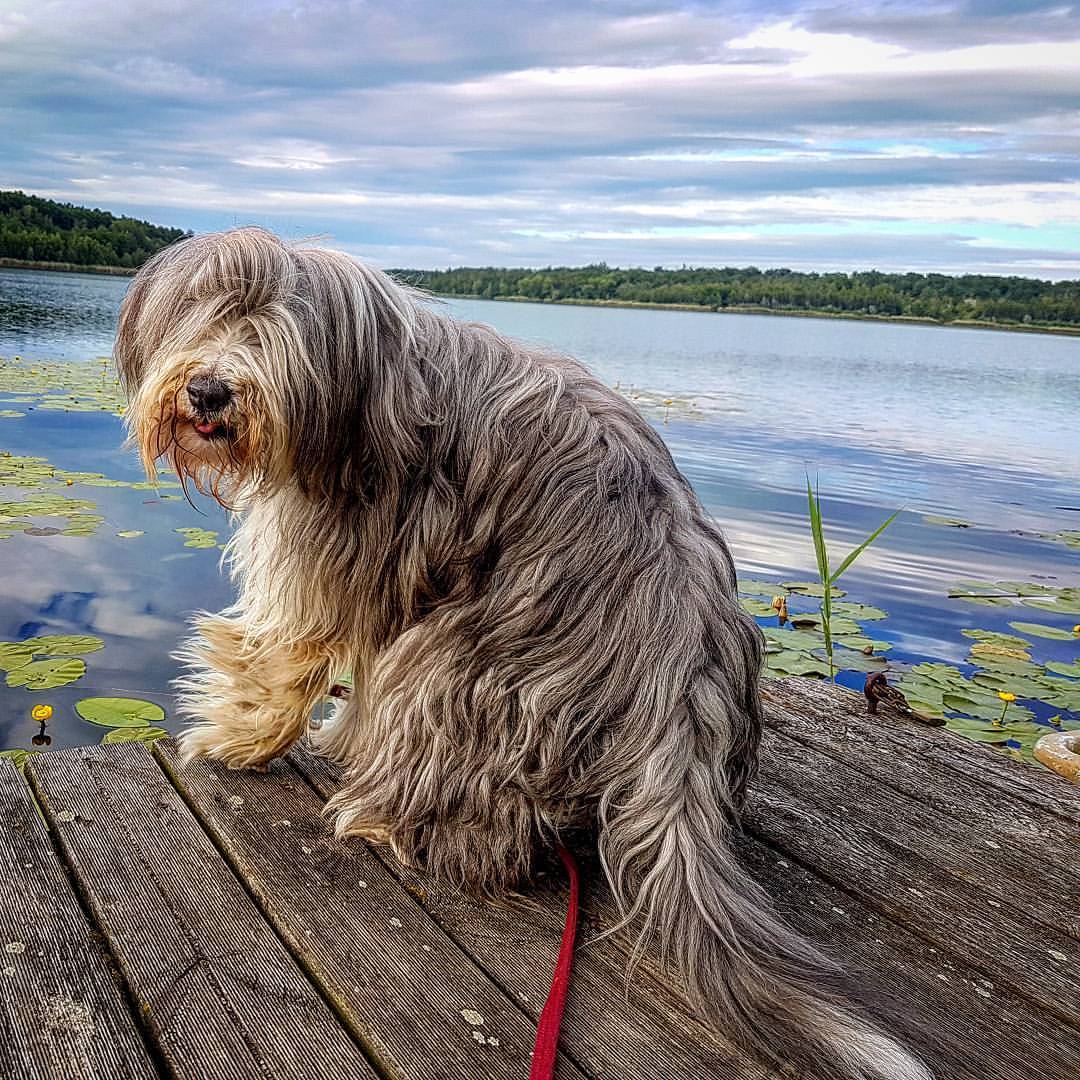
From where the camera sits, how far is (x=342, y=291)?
246 cm

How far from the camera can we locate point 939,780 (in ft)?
11.0

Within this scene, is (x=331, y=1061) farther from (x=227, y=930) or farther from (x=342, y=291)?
(x=342, y=291)

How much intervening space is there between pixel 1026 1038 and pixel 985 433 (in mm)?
19559

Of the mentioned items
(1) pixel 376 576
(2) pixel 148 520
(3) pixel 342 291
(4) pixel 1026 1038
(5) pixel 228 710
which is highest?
(3) pixel 342 291

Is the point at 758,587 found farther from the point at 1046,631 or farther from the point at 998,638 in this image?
the point at 1046,631

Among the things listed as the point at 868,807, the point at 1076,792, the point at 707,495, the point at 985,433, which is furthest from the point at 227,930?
the point at 985,433

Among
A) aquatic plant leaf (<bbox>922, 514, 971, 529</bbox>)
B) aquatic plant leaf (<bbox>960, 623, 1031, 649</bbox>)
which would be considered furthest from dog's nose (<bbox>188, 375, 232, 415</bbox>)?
aquatic plant leaf (<bbox>922, 514, 971, 529</bbox>)

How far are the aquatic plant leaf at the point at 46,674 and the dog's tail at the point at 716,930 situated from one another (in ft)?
13.9

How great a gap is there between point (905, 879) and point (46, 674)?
15.6 ft

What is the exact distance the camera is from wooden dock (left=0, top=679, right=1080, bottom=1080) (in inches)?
76.2

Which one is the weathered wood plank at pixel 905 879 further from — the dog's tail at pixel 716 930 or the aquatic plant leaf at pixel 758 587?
the aquatic plant leaf at pixel 758 587

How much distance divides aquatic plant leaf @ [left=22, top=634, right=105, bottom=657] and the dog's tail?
4.69 meters

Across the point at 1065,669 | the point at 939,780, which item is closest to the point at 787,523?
the point at 1065,669

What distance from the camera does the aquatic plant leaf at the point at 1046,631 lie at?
7.75m
